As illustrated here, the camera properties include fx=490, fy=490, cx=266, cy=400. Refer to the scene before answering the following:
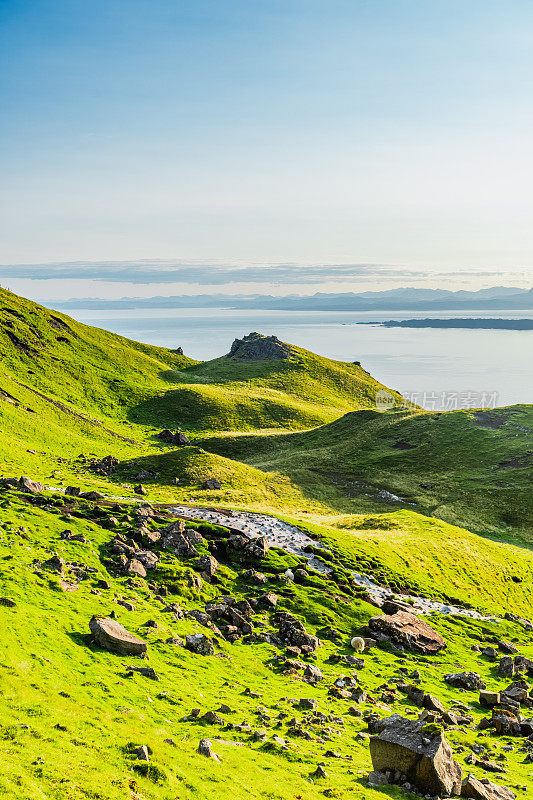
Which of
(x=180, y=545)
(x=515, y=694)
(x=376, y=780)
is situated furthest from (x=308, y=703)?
(x=180, y=545)

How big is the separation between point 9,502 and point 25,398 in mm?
71660

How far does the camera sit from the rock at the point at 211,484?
69.8 metres

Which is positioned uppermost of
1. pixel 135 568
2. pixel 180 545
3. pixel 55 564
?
pixel 55 564

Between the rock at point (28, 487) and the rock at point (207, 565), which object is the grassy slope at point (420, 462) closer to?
the rock at point (207, 565)

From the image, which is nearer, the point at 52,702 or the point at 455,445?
the point at 52,702

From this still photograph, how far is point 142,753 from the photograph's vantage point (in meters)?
15.6

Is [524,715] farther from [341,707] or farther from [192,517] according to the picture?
[192,517]

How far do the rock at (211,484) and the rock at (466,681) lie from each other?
43.0m

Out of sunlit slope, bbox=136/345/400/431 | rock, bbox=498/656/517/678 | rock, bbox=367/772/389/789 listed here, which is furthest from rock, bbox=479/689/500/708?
sunlit slope, bbox=136/345/400/431

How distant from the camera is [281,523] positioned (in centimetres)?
4866

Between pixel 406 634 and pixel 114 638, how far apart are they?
860 inches

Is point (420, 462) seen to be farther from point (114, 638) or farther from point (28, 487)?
point (114, 638)

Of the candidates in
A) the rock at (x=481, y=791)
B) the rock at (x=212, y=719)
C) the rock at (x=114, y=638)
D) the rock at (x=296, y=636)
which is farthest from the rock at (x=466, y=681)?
the rock at (x=114, y=638)

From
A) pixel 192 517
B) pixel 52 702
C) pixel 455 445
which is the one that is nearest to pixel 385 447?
pixel 455 445
